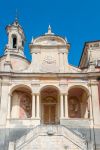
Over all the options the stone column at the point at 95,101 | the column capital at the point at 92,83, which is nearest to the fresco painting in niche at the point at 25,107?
the column capital at the point at 92,83

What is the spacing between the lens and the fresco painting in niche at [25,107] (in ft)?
122

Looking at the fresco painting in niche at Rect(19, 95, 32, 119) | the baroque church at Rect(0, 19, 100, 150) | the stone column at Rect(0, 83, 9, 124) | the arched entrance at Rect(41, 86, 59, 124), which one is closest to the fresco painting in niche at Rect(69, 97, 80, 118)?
the baroque church at Rect(0, 19, 100, 150)

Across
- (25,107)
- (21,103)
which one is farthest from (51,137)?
(21,103)

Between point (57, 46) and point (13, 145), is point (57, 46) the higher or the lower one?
the higher one

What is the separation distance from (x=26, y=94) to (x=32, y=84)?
108 inches

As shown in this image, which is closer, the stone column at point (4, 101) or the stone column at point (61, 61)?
the stone column at point (4, 101)

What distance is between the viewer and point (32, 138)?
30.3 metres

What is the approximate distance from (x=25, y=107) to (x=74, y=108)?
5816 millimetres

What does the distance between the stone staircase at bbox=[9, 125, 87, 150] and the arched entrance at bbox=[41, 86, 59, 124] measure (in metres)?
6.34

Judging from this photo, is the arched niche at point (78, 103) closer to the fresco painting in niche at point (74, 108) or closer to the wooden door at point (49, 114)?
the fresco painting in niche at point (74, 108)

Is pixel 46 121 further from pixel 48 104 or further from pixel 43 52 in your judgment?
pixel 43 52

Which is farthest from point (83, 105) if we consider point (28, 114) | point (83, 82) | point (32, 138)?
point (32, 138)

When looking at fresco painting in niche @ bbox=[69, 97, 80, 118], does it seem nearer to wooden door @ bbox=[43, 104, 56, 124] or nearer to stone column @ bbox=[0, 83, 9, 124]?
wooden door @ bbox=[43, 104, 56, 124]

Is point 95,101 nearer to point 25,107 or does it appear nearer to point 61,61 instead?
point 61,61
